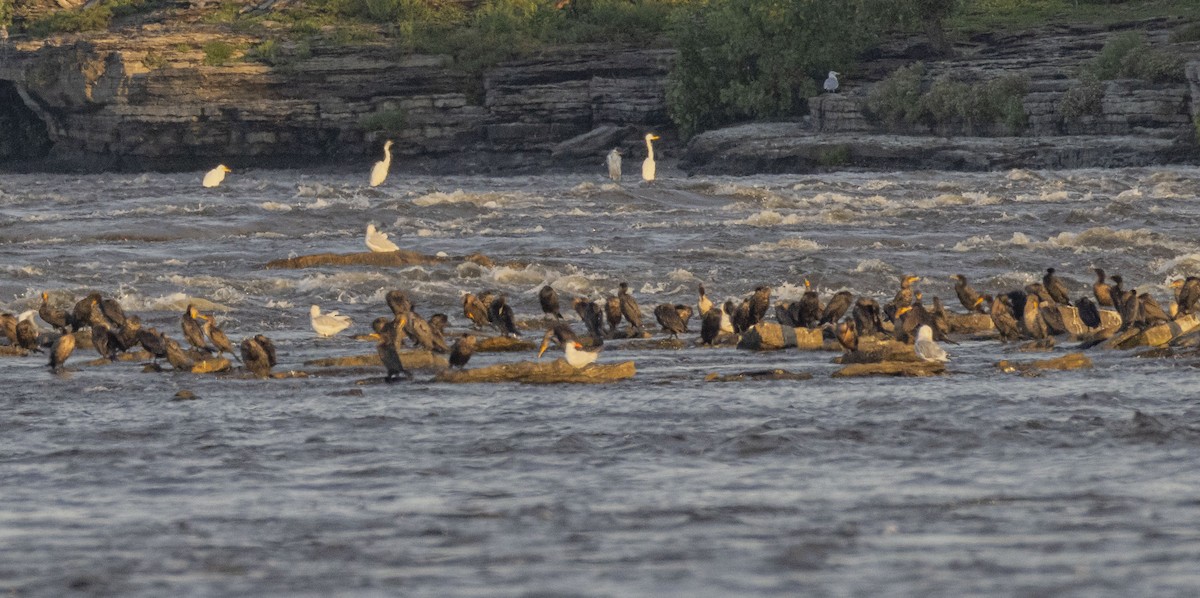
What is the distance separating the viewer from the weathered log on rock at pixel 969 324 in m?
19.0

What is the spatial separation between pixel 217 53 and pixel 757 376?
56.0 m

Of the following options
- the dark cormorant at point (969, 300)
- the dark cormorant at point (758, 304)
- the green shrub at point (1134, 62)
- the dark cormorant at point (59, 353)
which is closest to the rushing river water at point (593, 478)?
the dark cormorant at point (59, 353)

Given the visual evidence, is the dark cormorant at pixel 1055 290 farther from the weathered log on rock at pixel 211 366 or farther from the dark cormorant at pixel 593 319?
the weathered log on rock at pixel 211 366

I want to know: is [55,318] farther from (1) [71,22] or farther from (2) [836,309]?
(1) [71,22]

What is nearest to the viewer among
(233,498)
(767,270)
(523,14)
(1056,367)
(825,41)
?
(233,498)

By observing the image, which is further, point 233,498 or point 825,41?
point 825,41

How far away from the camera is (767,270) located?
85.6 feet

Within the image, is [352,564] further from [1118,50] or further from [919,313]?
[1118,50]

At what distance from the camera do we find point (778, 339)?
17641 millimetres

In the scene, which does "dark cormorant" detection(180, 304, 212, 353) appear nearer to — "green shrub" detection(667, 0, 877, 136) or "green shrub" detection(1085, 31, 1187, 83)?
"green shrub" detection(1085, 31, 1187, 83)

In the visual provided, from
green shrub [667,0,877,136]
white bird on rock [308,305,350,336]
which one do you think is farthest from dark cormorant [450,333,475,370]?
green shrub [667,0,877,136]

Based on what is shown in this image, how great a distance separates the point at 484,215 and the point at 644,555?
26444 millimetres

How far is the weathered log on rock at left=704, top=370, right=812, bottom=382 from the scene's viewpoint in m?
14.8

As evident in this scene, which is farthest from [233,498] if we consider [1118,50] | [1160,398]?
[1118,50]
